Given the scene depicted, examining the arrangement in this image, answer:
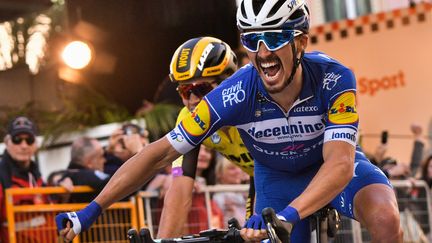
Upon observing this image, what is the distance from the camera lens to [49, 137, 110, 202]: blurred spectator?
33.9ft

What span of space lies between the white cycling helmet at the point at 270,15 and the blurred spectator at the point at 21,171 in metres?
3.96

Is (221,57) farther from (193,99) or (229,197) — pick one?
(229,197)

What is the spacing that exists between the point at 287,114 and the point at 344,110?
397 millimetres

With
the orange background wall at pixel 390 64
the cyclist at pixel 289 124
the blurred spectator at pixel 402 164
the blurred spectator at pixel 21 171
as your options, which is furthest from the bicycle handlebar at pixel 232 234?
the orange background wall at pixel 390 64

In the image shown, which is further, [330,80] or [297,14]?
[330,80]

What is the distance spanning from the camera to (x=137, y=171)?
6668 millimetres

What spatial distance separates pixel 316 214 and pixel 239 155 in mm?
1769

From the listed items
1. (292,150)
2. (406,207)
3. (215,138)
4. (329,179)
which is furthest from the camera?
(406,207)

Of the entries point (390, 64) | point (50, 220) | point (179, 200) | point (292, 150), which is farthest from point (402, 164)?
point (292, 150)

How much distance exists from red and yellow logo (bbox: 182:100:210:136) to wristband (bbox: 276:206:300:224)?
967 mm

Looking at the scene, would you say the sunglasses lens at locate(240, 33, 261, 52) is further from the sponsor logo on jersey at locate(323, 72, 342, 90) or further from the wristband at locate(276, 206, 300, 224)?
the wristband at locate(276, 206, 300, 224)

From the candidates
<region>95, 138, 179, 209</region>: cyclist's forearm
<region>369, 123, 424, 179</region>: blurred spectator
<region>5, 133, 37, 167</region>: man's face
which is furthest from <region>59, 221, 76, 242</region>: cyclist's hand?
<region>369, 123, 424, 179</region>: blurred spectator

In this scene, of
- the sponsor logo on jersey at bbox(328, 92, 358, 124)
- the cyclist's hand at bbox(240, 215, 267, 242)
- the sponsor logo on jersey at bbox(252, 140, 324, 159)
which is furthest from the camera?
the sponsor logo on jersey at bbox(252, 140, 324, 159)

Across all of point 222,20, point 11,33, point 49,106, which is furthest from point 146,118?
point 222,20
